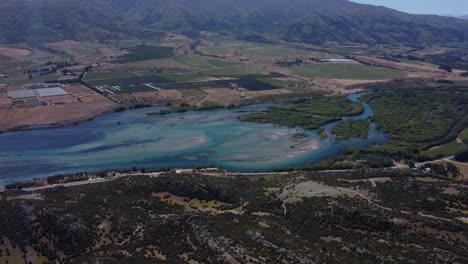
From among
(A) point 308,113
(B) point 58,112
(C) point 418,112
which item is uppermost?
(C) point 418,112

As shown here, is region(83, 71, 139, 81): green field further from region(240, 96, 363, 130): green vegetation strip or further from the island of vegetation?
the island of vegetation

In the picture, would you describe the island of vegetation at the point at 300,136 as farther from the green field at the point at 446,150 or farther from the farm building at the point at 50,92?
the farm building at the point at 50,92

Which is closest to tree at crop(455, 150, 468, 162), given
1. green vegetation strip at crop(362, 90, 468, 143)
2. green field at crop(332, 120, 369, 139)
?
green vegetation strip at crop(362, 90, 468, 143)

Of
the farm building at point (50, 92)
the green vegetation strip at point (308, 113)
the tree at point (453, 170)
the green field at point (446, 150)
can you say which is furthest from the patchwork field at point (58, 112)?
the tree at point (453, 170)

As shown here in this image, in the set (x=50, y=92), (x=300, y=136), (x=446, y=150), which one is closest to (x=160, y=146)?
(x=300, y=136)

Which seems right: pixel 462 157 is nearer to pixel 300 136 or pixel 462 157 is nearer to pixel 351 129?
pixel 351 129
